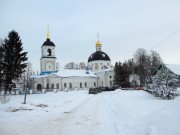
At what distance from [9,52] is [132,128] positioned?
2944 centimetres

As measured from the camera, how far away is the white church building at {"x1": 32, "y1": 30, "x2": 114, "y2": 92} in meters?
52.1

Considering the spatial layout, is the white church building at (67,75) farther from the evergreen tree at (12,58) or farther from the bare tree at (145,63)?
the evergreen tree at (12,58)

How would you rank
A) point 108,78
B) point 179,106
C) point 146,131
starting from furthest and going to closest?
point 108,78 < point 179,106 < point 146,131

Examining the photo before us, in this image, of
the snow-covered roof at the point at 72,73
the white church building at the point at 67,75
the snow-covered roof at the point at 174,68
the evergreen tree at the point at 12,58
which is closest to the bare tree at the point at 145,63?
the white church building at the point at 67,75

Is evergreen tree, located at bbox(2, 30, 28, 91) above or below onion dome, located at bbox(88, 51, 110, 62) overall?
below

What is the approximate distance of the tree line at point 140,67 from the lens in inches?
1756

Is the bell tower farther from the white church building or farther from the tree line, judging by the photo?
the tree line

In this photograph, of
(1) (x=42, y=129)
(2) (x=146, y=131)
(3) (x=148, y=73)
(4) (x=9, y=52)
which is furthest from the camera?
(3) (x=148, y=73)

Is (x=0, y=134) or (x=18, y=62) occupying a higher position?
(x=18, y=62)

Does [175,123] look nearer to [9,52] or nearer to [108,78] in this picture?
[9,52]

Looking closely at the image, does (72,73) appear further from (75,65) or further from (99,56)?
(75,65)

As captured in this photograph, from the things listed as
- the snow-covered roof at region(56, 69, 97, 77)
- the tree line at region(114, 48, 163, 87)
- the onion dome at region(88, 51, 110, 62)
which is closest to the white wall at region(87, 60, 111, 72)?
the onion dome at region(88, 51, 110, 62)

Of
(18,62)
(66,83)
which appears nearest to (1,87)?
(18,62)

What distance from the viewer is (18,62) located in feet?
105
